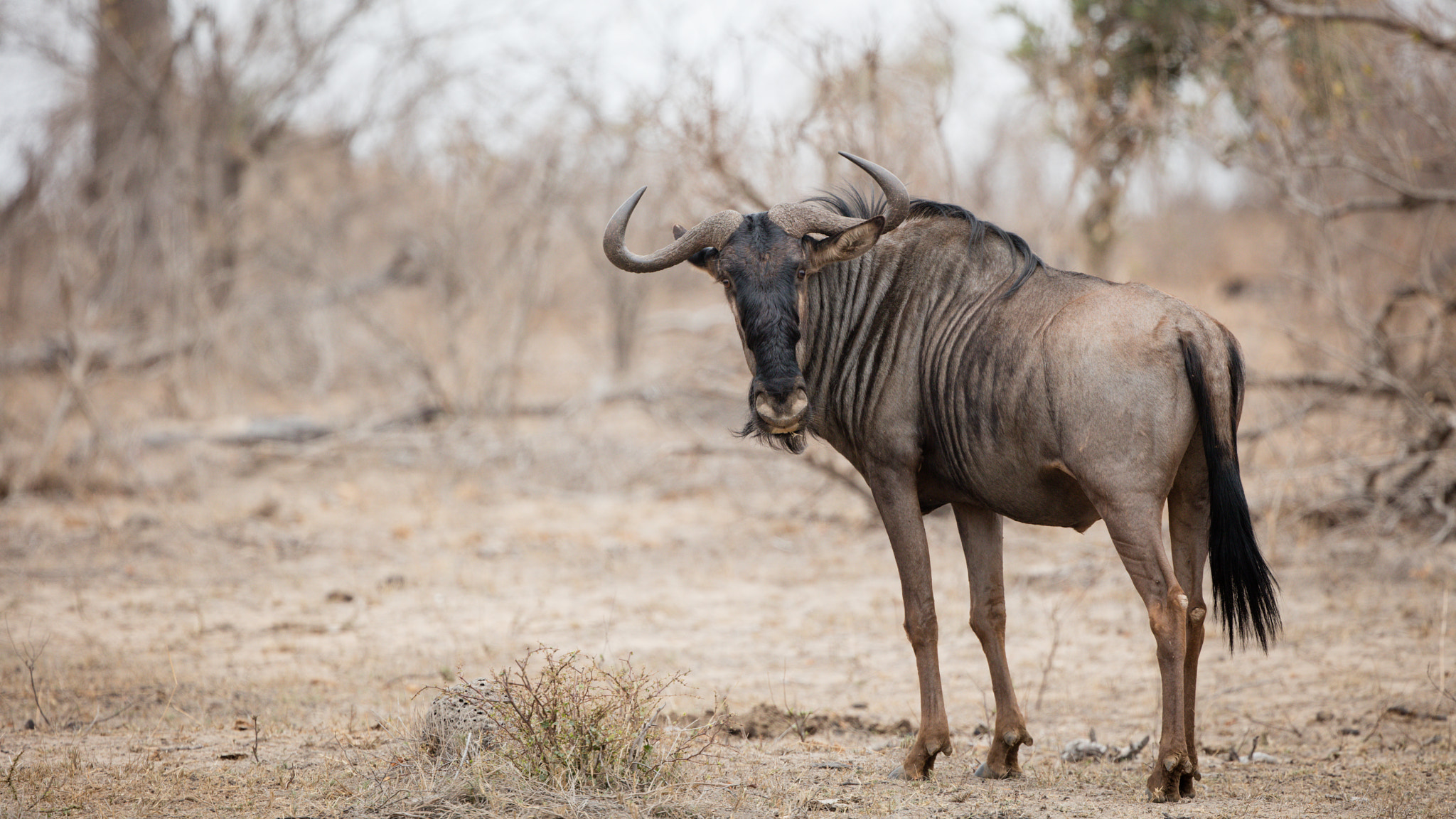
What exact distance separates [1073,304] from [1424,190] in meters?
5.84

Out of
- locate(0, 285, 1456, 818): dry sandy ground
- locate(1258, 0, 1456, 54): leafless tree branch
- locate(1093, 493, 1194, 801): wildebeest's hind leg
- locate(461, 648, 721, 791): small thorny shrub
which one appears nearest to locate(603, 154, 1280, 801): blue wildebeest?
locate(1093, 493, 1194, 801): wildebeest's hind leg

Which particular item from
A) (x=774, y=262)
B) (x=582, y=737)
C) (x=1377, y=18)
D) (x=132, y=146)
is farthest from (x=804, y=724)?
(x=132, y=146)

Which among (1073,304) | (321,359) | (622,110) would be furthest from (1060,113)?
(321,359)

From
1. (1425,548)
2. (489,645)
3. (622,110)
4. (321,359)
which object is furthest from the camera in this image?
(321,359)

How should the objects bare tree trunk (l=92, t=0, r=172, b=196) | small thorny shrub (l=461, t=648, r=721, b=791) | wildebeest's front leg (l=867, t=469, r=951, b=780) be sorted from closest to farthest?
small thorny shrub (l=461, t=648, r=721, b=791) → wildebeest's front leg (l=867, t=469, r=951, b=780) → bare tree trunk (l=92, t=0, r=172, b=196)

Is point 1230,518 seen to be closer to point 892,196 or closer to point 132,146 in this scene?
point 892,196

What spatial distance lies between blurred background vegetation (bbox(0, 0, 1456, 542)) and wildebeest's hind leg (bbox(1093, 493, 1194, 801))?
16.5ft

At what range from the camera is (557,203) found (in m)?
12.8

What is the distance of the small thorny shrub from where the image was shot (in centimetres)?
366

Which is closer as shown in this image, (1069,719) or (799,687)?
(1069,719)

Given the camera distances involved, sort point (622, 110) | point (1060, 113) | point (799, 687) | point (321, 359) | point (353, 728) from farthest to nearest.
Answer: point (321, 359) < point (622, 110) < point (1060, 113) < point (799, 687) < point (353, 728)

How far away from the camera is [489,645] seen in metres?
6.41

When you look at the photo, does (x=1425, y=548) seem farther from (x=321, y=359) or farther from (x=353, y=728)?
(x=321, y=359)

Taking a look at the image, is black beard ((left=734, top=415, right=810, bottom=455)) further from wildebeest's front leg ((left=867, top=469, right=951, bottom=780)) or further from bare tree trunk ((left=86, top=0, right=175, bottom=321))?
bare tree trunk ((left=86, top=0, right=175, bottom=321))
